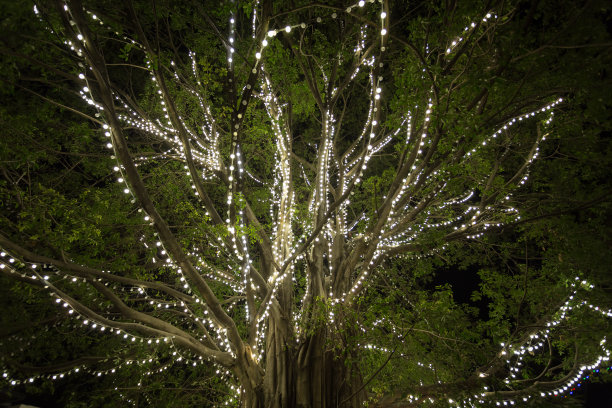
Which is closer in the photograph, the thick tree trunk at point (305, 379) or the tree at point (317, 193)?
the tree at point (317, 193)

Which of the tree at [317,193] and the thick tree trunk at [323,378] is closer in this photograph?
the tree at [317,193]

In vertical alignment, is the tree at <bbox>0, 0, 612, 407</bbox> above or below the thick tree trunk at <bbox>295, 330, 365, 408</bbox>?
above

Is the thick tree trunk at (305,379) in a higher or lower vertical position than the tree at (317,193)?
lower

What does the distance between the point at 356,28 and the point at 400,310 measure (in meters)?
3.53

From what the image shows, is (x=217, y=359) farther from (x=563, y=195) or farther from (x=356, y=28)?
(x=356, y=28)

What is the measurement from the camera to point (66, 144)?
4543mm

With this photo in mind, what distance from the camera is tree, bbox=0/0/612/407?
260cm

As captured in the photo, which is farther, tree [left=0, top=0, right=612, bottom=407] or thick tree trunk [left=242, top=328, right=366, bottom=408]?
thick tree trunk [left=242, top=328, right=366, bottom=408]

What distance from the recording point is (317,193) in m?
4.43

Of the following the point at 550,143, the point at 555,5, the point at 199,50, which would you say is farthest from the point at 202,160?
the point at 550,143

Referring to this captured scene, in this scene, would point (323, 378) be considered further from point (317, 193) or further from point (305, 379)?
point (317, 193)

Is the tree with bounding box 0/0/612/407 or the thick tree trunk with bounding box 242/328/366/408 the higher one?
the tree with bounding box 0/0/612/407

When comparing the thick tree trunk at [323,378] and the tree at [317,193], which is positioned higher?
the tree at [317,193]

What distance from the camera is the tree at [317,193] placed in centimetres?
260
